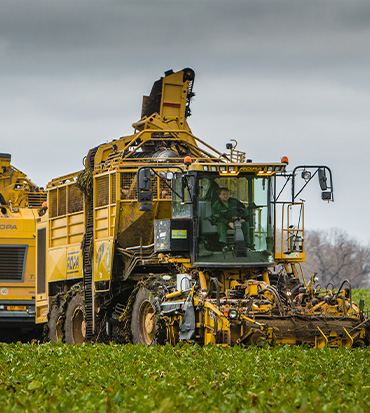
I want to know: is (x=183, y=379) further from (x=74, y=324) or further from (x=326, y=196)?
(x=74, y=324)

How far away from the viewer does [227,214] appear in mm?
17266

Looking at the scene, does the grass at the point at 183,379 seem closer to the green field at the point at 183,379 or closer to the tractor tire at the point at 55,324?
the green field at the point at 183,379

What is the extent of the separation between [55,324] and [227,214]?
20.5ft

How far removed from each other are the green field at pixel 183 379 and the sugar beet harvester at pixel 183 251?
1116 mm

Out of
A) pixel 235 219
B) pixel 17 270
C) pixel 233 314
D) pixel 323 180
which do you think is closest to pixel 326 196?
pixel 323 180

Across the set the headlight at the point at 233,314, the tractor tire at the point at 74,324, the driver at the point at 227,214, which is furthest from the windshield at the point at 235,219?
the tractor tire at the point at 74,324

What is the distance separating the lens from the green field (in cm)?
858

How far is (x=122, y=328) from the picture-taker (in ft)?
61.0

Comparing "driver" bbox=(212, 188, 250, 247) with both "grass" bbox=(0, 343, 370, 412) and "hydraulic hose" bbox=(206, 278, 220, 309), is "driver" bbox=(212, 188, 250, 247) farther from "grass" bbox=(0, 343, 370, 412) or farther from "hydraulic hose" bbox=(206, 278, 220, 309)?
"grass" bbox=(0, 343, 370, 412)

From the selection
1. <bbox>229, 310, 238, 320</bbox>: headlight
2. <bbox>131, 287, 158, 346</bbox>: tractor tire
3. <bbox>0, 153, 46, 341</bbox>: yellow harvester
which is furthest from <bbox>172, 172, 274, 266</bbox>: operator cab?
<bbox>0, 153, 46, 341</bbox>: yellow harvester

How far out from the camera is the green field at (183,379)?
8.58 m

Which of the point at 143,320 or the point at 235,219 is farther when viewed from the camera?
the point at 143,320

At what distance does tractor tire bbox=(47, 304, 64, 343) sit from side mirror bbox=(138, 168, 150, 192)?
588 centimetres

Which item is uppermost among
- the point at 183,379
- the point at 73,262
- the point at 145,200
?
the point at 145,200
